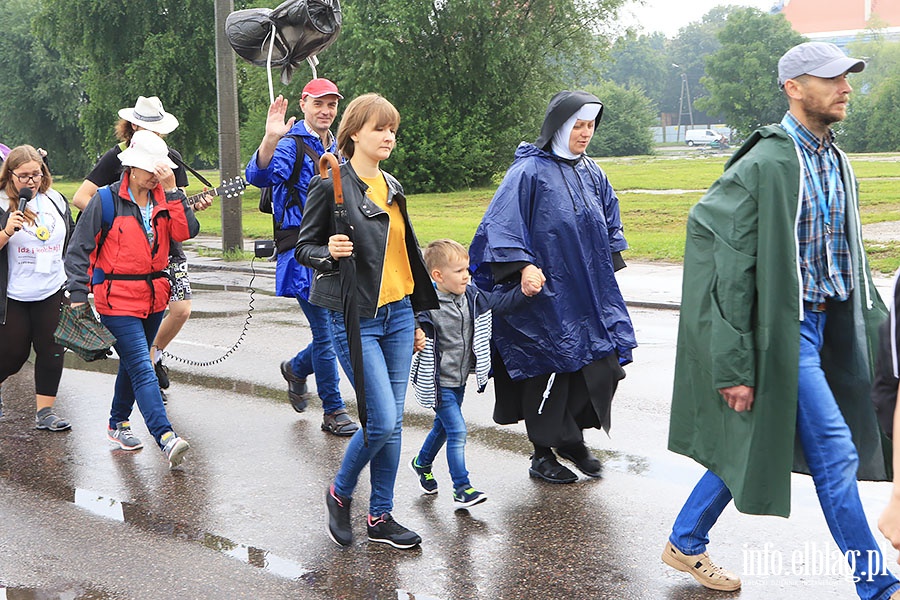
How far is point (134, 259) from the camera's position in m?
6.12

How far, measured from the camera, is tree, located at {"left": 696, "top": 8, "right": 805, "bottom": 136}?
81312 millimetres

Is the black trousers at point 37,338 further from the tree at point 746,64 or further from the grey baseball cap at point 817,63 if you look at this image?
the tree at point 746,64

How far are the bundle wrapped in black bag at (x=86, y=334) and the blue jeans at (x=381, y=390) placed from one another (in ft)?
6.19

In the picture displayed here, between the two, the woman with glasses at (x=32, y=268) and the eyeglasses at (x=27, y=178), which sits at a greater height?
the eyeglasses at (x=27, y=178)

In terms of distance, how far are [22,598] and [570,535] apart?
2.22 metres

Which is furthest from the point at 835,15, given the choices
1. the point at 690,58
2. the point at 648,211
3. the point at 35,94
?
the point at 648,211

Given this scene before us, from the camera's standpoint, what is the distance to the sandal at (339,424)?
681 centimetres

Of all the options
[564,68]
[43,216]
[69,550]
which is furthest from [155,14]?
[69,550]

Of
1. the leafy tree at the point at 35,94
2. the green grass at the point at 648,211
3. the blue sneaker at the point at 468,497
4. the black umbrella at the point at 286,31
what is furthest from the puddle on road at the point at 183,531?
the leafy tree at the point at 35,94

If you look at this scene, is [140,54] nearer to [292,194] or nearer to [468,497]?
[292,194]

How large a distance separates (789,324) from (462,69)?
36.0 metres

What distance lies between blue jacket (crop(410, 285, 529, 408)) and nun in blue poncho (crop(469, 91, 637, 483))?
68mm

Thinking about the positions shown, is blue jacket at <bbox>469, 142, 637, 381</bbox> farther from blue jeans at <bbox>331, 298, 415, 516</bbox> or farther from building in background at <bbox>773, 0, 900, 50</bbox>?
building in background at <bbox>773, 0, 900, 50</bbox>

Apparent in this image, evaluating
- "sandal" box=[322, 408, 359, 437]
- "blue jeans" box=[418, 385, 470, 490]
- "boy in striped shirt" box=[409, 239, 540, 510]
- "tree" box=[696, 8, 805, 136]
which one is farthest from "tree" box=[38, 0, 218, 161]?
"tree" box=[696, 8, 805, 136]
